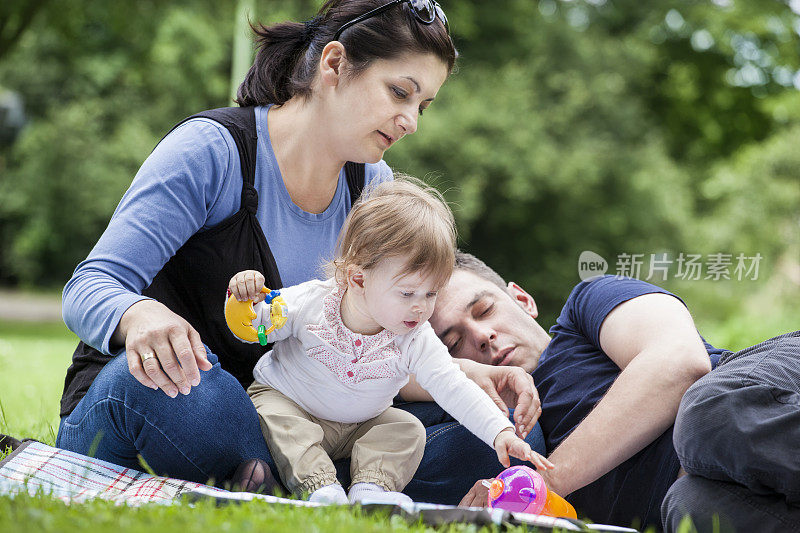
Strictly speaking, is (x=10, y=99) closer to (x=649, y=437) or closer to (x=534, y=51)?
(x=534, y=51)

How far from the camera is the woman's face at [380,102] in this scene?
264 cm

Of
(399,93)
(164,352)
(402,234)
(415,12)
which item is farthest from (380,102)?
(164,352)

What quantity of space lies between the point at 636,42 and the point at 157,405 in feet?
51.9

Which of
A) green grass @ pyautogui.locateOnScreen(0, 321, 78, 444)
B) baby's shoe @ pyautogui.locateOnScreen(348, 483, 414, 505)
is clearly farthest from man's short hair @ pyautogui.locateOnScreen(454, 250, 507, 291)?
green grass @ pyautogui.locateOnScreen(0, 321, 78, 444)

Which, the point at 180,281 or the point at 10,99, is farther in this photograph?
the point at 10,99

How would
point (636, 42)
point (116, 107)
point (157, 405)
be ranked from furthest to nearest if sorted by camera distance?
point (636, 42), point (116, 107), point (157, 405)

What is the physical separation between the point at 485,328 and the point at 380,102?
0.81 m

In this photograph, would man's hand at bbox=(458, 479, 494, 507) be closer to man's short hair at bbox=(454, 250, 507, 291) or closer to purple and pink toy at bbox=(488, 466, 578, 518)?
purple and pink toy at bbox=(488, 466, 578, 518)

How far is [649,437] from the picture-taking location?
2.28 metres

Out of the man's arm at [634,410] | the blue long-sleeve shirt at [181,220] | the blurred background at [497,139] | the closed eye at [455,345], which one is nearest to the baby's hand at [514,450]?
the man's arm at [634,410]

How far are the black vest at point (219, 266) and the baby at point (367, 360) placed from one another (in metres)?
0.17

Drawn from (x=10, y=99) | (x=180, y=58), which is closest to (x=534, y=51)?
(x=180, y=58)

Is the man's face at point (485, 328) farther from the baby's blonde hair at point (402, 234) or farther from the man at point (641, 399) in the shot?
the baby's blonde hair at point (402, 234)

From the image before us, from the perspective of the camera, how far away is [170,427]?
7.23ft
